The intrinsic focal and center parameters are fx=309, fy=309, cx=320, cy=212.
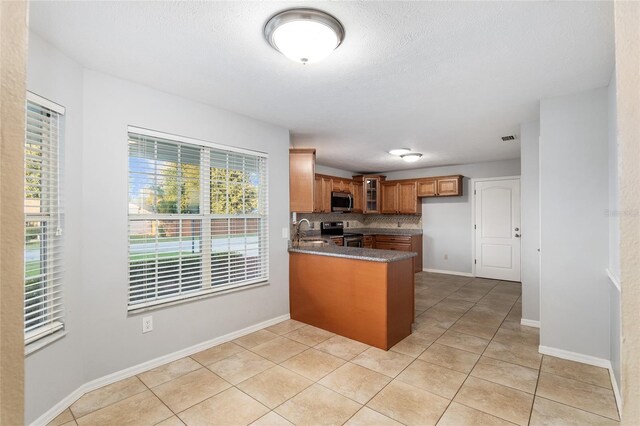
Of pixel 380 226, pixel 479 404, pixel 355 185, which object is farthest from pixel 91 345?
pixel 380 226

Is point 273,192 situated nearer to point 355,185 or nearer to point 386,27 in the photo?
point 386,27

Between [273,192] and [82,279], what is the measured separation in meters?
2.01

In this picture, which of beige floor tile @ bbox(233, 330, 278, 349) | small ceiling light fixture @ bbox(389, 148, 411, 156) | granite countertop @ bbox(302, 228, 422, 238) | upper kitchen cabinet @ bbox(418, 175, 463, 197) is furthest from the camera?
granite countertop @ bbox(302, 228, 422, 238)

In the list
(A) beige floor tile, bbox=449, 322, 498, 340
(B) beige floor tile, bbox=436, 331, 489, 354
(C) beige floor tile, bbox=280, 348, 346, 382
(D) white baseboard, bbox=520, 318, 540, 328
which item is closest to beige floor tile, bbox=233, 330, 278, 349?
(C) beige floor tile, bbox=280, 348, 346, 382

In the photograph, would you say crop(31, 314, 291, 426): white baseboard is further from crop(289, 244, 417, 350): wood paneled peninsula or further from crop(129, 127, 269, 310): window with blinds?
crop(289, 244, 417, 350): wood paneled peninsula

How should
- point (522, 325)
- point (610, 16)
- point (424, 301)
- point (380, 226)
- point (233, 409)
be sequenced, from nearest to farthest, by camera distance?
point (610, 16) → point (233, 409) → point (522, 325) → point (424, 301) → point (380, 226)

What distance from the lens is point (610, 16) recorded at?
1712mm

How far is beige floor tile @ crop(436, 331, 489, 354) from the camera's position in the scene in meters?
3.04

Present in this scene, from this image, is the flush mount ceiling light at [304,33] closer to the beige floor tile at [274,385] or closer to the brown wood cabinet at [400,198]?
the beige floor tile at [274,385]

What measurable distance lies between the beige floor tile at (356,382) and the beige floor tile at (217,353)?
1.01m

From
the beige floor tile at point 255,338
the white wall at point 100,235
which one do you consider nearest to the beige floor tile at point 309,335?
the beige floor tile at point 255,338

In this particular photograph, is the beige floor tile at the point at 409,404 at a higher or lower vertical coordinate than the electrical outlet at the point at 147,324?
lower

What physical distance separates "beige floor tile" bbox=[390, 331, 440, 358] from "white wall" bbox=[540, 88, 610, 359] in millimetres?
1018

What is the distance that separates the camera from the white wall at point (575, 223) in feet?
8.71
